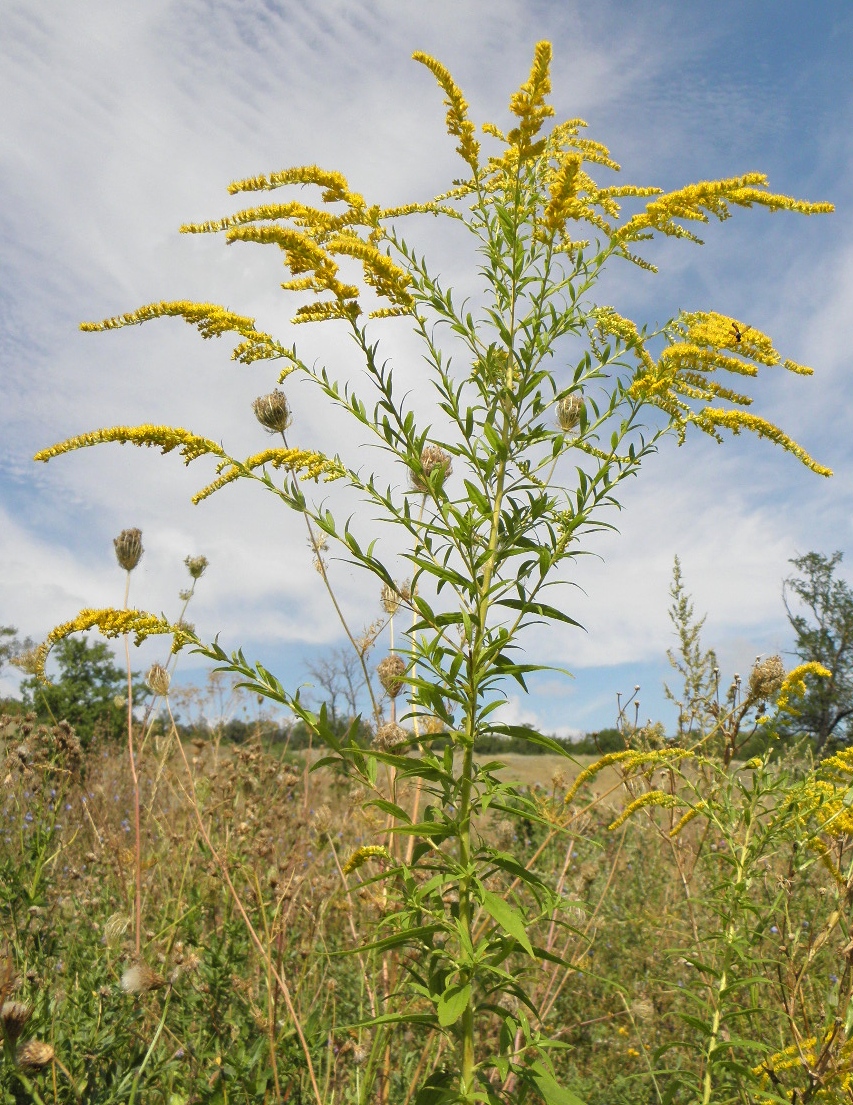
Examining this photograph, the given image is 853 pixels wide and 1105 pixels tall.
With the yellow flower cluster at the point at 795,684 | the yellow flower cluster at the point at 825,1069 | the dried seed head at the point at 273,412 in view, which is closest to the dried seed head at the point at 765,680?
the yellow flower cluster at the point at 795,684

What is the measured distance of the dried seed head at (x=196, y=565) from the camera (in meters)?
5.05

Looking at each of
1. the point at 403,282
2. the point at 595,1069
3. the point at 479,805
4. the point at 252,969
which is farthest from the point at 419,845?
the point at 595,1069

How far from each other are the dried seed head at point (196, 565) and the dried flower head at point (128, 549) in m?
1.04

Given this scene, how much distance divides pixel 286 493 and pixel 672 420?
44.2 inches

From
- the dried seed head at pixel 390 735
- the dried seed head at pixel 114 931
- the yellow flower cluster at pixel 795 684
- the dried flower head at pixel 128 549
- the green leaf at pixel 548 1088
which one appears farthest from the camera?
the dried flower head at pixel 128 549

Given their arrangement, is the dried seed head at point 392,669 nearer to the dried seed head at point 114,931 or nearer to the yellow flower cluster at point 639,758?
the yellow flower cluster at point 639,758

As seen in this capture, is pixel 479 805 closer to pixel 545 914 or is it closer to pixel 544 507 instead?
pixel 545 914

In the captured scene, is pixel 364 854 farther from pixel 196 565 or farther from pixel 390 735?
pixel 196 565

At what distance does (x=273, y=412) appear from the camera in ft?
10.6

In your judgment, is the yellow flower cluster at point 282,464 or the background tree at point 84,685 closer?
the yellow flower cluster at point 282,464

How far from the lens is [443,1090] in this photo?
5.65ft

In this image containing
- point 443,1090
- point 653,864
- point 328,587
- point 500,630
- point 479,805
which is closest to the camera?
point 443,1090

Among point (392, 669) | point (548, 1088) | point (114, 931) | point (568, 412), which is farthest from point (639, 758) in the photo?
point (114, 931)

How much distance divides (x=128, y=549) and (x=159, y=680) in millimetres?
725
